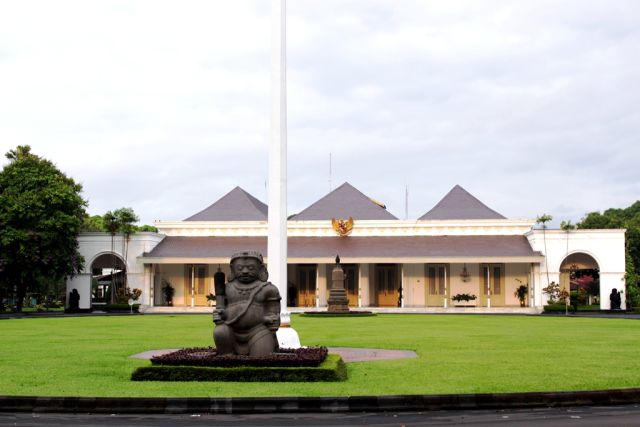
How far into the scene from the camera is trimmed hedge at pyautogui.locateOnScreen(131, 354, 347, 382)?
11312 millimetres

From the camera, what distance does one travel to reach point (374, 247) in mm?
48156

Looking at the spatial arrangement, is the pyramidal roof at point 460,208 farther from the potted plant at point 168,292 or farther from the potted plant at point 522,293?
the potted plant at point 168,292

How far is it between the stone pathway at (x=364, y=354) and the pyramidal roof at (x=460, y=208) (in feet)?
116

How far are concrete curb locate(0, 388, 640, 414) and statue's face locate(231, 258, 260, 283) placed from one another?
291cm

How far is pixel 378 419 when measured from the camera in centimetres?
893

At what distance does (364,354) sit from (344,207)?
37.7m

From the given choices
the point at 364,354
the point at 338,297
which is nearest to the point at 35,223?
the point at 338,297

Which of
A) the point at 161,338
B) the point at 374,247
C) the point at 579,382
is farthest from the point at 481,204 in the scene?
the point at 579,382

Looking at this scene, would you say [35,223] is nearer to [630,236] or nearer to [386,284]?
[386,284]

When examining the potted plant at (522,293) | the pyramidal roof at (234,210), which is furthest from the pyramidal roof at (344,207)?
the potted plant at (522,293)

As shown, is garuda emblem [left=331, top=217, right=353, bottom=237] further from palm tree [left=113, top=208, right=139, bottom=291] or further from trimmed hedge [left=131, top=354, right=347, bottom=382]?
trimmed hedge [left=131, top=354, right=347, bottom=382]

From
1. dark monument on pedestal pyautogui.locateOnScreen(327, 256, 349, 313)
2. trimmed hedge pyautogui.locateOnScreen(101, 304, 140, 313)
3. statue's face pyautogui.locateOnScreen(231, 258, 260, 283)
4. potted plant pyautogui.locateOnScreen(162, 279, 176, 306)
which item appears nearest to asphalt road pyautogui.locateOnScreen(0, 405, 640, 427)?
statue's face pyautogui.locateOnScreen(231, 258, 260, 283)

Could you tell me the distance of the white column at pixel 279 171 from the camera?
47.5 feet

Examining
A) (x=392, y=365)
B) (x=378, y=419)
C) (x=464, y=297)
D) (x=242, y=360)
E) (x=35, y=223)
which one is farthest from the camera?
(x=464, y=297)
